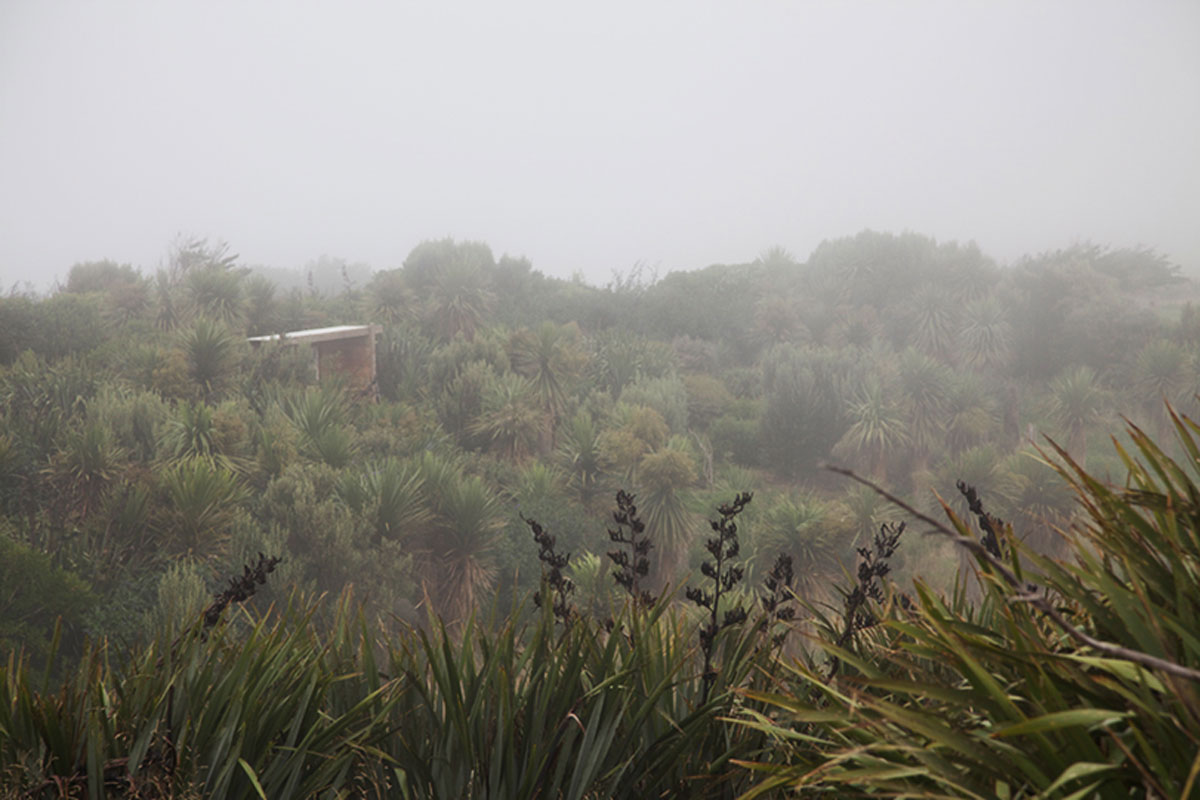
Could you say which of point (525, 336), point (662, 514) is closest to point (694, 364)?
point (525, 336)

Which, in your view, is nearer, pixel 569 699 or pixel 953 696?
pixel 953 696

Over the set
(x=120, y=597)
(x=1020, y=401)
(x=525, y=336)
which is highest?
(x=525, y=336)

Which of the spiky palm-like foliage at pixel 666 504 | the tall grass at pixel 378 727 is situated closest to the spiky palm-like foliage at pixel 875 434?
the spiky palm-like foliage at pixel 666 504

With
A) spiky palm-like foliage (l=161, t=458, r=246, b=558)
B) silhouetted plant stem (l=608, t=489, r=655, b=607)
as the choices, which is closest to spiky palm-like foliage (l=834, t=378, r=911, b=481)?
spiky palm-like foliage (l=161, t=458, r=246, b=558)

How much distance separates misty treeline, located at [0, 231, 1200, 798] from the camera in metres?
1.49

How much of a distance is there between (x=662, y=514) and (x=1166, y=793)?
1122cm

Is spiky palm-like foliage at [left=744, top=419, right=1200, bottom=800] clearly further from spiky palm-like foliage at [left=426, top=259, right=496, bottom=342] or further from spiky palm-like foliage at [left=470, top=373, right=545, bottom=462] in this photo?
spiky palm-like foliage at [left=426, top=259, right=496, bottom=342]

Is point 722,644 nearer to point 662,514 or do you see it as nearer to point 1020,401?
point 662,514

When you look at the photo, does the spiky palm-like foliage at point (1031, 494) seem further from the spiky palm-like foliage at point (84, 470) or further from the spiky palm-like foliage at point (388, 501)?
the spiky palm-like foliage at point (84, 470)

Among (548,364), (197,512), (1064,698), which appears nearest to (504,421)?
(548,364)

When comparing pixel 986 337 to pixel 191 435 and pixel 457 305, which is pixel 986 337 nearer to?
pixel 457 305

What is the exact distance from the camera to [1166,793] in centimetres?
107

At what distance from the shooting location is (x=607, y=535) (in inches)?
455

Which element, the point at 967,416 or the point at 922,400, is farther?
the point at 922,400
